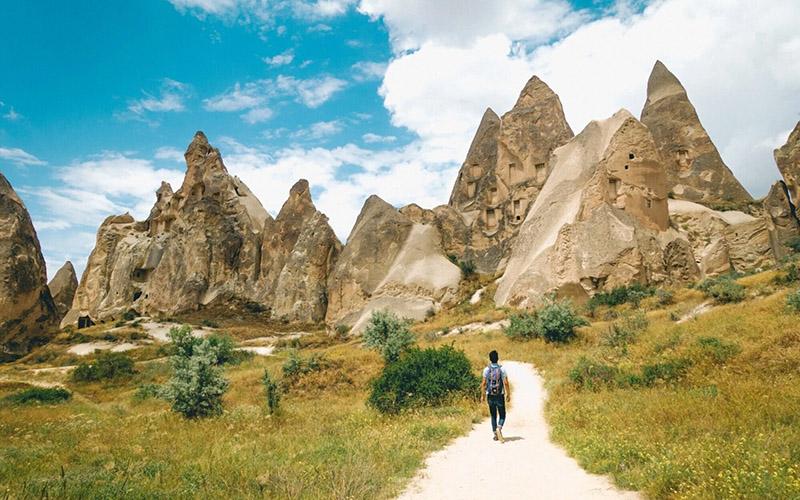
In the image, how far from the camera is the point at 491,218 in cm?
3862

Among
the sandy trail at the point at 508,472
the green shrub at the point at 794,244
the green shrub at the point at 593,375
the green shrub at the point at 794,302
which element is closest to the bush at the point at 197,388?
the sandy trail at the point at 508,472

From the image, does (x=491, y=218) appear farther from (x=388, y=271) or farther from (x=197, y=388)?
(x=197, y=388)

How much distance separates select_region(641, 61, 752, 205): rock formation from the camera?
4456cm

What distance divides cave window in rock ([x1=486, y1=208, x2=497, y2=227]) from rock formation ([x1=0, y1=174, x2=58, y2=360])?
32.8 m

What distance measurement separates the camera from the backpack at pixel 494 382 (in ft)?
24.7

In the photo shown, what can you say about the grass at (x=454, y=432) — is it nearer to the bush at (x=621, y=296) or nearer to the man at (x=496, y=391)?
the man at (x=496, y=391)

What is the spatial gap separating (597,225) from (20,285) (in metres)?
37.6

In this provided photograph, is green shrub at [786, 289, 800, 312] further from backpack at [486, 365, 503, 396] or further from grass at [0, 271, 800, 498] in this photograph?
backpack at [486, 365, 503, 396]

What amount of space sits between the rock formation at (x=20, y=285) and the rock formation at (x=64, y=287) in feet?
80.2

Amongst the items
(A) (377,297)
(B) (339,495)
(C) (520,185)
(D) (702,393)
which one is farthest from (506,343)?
(C) (520,185)

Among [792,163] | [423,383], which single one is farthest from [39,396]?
[792,163]

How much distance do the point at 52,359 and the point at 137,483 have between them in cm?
3160

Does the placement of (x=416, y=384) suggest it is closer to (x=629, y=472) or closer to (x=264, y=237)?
(x=629, y=472)

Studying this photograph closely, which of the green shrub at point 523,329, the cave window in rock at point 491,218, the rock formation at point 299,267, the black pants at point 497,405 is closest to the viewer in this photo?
the black pants at point 497,405
